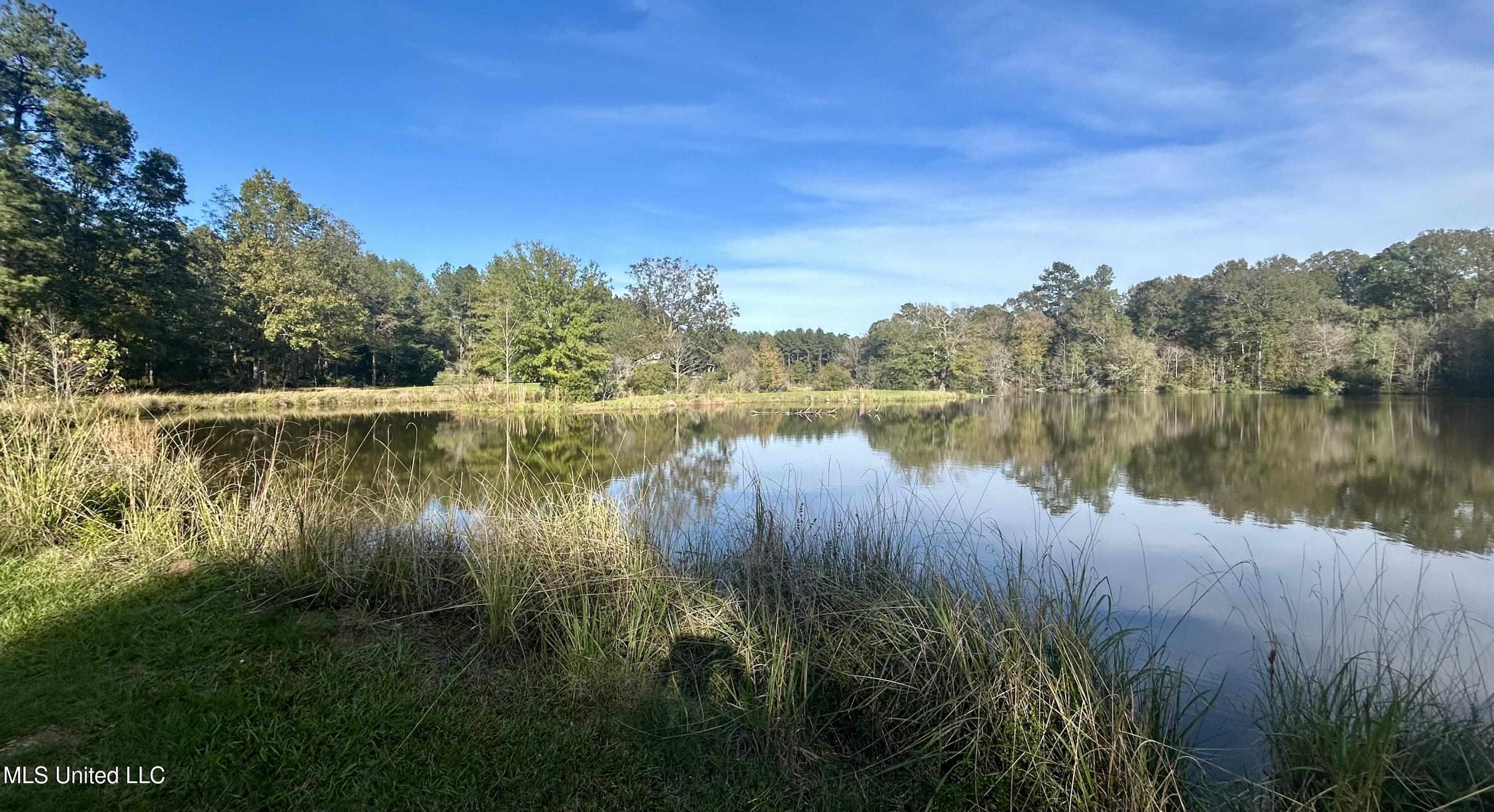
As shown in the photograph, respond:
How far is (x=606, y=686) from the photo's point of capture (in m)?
3.23

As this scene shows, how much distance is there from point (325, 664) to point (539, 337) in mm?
31356

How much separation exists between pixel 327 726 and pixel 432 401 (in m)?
34.8

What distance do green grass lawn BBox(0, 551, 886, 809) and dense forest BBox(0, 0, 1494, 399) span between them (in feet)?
20.2

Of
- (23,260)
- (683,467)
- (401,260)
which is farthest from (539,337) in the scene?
(401,260)

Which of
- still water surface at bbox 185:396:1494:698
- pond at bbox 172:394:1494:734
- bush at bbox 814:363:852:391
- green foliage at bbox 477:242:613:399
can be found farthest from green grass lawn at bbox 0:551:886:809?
bush at bbox 814:363:852:391

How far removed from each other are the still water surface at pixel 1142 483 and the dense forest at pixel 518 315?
6.94 metres

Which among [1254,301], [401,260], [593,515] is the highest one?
[401,260]

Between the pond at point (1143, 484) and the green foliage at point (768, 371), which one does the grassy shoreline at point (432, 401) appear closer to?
the pond at point (1143, 484)

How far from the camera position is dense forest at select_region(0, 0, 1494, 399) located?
21875mm

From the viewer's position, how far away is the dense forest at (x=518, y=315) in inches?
861

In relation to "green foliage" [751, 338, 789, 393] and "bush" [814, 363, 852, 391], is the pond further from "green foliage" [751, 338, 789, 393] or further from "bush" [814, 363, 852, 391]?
"bush" [814, 363, 852, 391]

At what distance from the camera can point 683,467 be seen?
14562 mm

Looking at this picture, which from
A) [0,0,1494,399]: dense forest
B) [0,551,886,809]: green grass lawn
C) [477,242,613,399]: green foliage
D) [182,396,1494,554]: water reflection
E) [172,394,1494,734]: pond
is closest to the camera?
[0,551,886,809]: green grass lawn

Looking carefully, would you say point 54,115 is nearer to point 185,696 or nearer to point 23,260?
point 23,260
